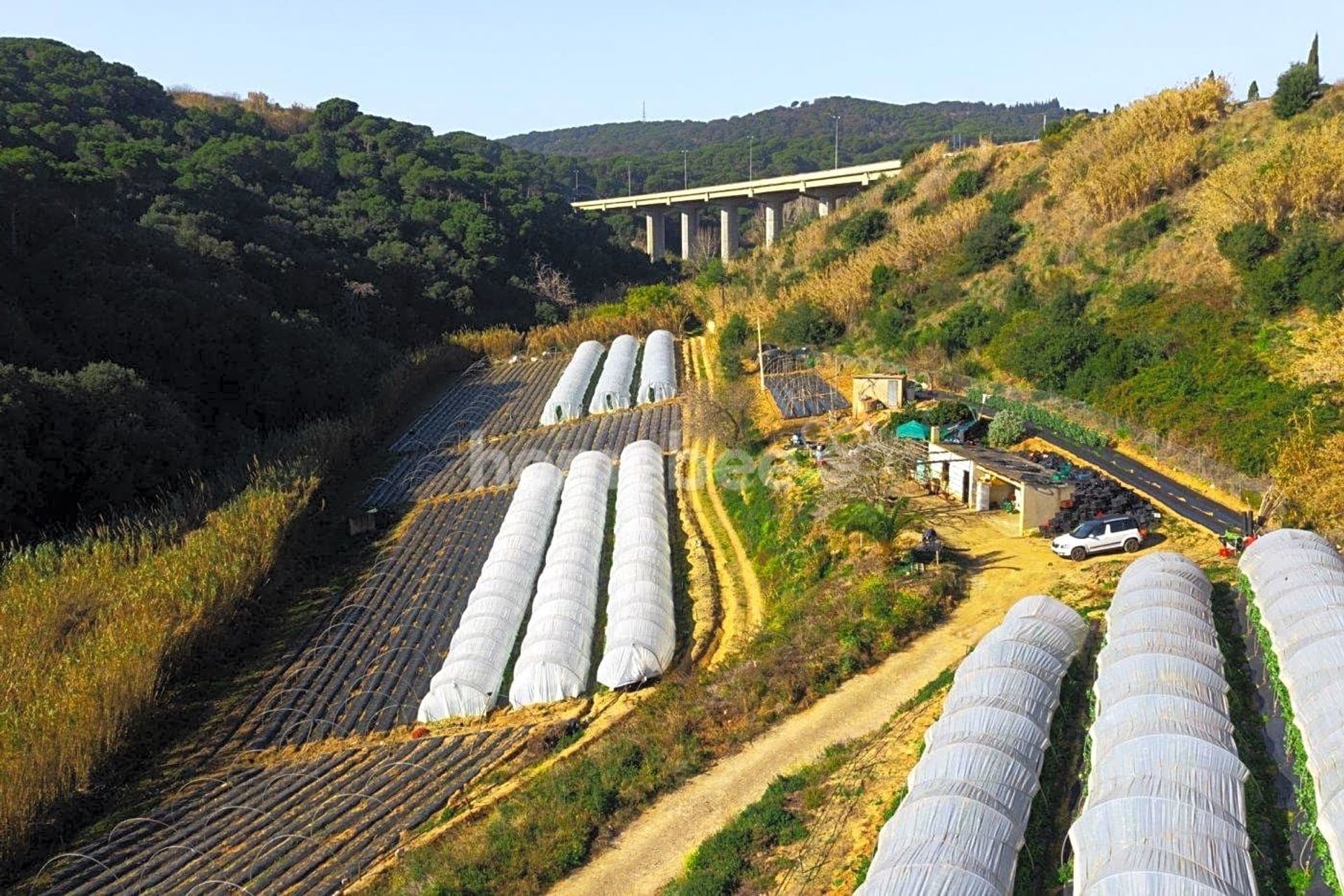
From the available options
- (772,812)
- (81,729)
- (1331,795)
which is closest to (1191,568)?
(1331,795)

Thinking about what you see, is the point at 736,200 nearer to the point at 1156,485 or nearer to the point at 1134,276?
the point at 1134,276

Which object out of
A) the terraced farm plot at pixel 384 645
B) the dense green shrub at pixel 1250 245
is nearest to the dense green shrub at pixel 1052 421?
the dense green shrub at pixel 1250 245

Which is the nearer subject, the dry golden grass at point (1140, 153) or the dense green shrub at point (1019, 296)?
the dense green shrub at point (1019, 296)

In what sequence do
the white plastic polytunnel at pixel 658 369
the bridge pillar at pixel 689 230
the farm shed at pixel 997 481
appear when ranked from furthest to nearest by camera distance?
1. the bridge pillar at pixel 689 230
2. the white plastic polytunnel at pixel 658 369
3. the farm shed at pixel 997 481

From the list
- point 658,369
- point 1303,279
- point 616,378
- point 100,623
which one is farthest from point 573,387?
point 1303,279

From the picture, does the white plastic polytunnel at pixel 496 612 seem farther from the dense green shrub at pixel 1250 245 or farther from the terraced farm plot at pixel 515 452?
the dense green shrub at pixel 1250 245

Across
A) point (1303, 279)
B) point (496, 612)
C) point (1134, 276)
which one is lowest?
point (496, 612)
